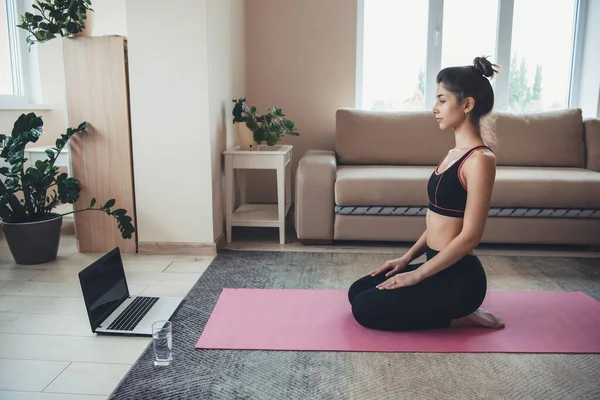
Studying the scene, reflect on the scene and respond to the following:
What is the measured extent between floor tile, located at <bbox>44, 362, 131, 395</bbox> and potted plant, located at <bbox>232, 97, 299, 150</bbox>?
180 centimetres

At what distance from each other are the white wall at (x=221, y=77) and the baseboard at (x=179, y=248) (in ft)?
0.26

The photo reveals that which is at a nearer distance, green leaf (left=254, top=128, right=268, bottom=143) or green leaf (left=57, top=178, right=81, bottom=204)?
green leaf (left=57, top=178, right=81, bottom=204)

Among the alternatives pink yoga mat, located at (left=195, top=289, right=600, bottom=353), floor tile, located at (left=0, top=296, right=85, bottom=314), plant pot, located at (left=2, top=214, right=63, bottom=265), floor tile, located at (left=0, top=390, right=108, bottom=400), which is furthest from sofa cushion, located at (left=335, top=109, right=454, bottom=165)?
floor tile, located at (left=0, top=390, right=108, bottom=400)

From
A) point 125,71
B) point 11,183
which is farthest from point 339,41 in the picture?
point 11,183

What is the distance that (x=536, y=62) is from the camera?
4.02m

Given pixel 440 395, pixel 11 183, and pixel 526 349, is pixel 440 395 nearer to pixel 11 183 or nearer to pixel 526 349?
pixel 526 349

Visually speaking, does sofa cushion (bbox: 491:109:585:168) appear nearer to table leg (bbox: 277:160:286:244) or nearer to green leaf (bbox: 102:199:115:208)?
table leg (bbox: 277:160:286:244)

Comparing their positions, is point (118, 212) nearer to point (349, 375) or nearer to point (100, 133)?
point (100, 133)

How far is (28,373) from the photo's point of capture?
1.68 meters

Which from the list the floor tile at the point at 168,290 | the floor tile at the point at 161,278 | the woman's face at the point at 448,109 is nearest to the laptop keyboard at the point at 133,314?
the floor tile at the point at 168,290

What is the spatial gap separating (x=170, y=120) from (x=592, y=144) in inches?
109

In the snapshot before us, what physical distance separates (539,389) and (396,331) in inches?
20.8

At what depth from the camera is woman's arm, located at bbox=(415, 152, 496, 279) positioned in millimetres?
1771

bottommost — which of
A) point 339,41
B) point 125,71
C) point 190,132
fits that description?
point 190,132
